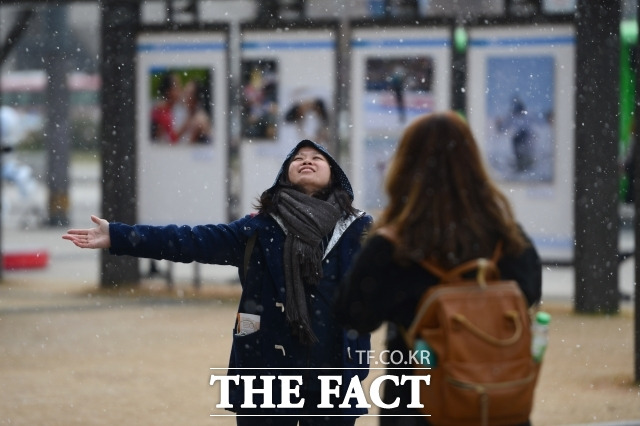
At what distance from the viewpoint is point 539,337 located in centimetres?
328

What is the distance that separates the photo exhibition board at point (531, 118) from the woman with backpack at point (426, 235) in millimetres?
8548

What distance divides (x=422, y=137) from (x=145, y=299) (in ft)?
31.5

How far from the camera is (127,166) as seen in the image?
13.1 meters

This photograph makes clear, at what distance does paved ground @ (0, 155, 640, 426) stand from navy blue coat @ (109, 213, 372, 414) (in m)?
2.95

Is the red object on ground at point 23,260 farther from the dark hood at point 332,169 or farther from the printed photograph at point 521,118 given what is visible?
the dark hood at point 332,169

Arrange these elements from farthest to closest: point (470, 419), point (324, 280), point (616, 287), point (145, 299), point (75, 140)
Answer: point (75, 140) → point (145, 299) → point (616, 287) → point (324, 280) → point (470, 419)

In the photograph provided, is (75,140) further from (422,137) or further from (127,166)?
(422,137)

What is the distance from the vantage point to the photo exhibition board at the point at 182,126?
41.8 ft

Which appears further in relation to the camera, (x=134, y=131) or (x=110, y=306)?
(x=134, y=131)

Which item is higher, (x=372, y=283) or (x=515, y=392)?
(x=372, y=283)

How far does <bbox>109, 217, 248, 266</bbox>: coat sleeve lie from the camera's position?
429 cm

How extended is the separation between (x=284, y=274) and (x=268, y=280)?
0.08 m

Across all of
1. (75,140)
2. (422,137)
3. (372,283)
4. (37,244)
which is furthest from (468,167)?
(75,140)

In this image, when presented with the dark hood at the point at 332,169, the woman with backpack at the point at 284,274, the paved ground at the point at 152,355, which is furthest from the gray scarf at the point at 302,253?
the paved ground at the point at 152,355
